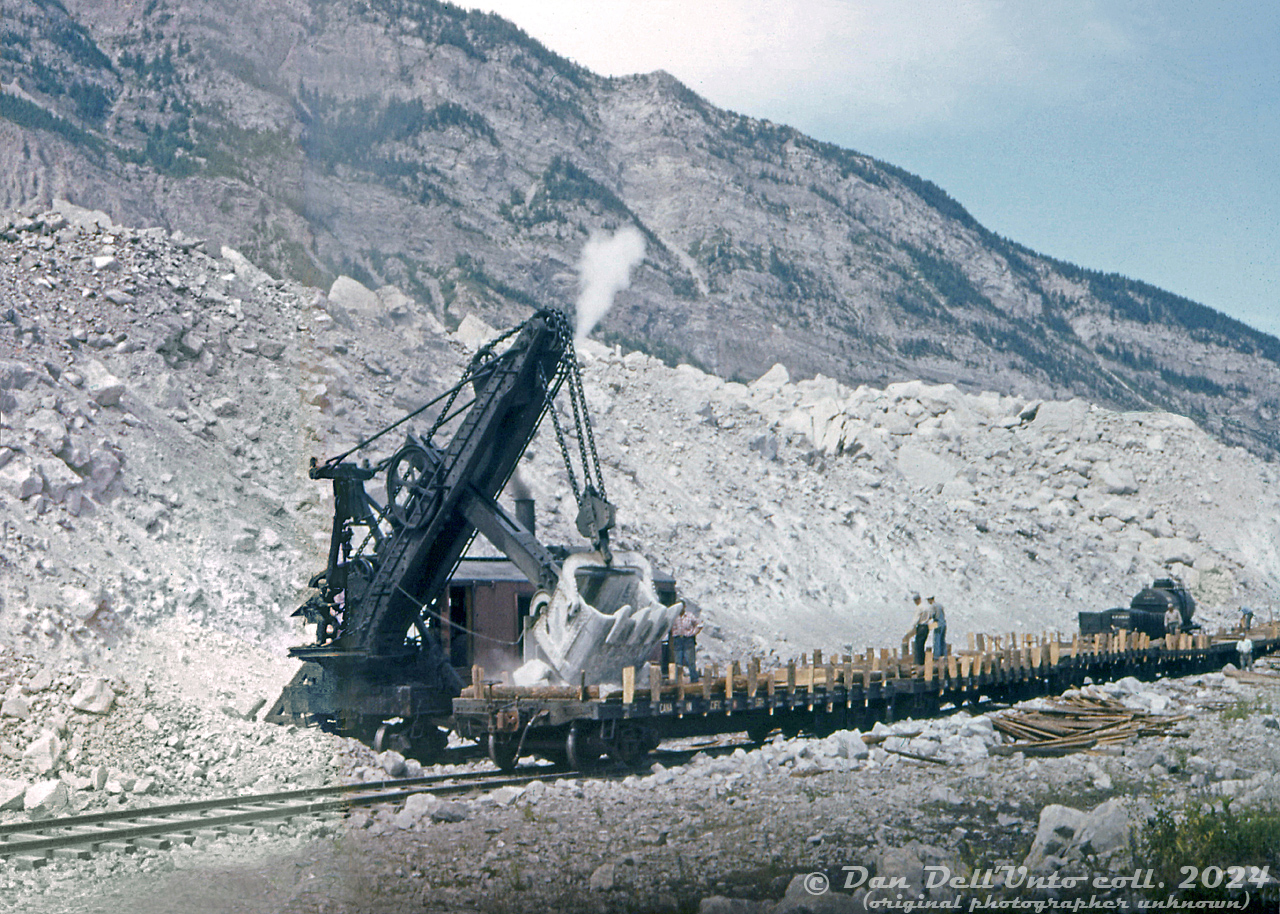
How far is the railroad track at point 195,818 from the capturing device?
9531 mm

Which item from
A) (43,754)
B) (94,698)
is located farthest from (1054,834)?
(94,698)

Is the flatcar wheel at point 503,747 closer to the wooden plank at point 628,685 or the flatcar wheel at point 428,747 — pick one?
the wooden plank at point 628,685

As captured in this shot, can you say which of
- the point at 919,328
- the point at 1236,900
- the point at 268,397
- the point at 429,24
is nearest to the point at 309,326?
the point at 268,397

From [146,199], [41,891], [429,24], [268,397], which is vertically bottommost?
[41,891]

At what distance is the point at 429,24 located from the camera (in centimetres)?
12712

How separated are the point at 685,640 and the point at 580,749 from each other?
283 inches

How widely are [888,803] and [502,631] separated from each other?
29.1 ft

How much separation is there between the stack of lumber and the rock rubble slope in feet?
39.5

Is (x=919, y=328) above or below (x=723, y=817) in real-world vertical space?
above

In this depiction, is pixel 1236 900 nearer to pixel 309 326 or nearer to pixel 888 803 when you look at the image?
pixel 888 803

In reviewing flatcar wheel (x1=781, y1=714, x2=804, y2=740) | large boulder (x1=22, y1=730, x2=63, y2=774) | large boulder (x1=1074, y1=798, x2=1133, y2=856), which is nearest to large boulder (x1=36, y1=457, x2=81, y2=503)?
large boulder (x1=22, y1=730, x2=63, y2=774)

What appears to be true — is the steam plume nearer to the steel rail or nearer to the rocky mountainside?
the rocky mountainside

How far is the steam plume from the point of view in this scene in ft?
325

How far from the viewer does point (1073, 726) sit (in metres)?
16.7
